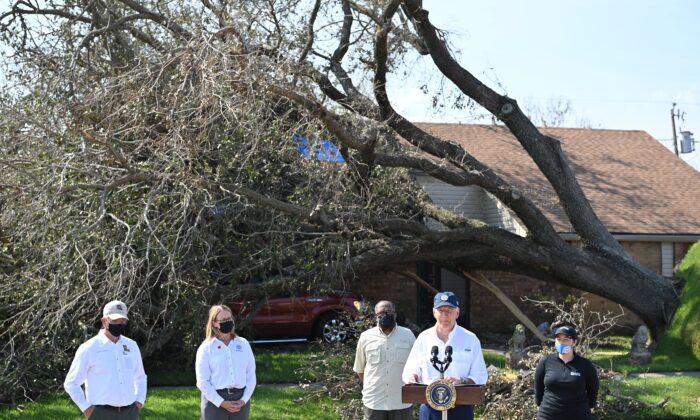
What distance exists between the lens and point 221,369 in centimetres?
684

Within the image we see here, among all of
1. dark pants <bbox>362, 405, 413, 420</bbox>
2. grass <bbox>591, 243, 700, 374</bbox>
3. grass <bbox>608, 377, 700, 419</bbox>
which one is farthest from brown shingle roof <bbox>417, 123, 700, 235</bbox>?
dark pants <bbox>362, 405, 413, 420</bbox>

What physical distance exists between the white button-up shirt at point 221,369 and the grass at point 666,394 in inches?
212

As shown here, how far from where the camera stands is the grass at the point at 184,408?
404 inches

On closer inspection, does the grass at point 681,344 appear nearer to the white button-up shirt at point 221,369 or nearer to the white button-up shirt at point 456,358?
the white button-up shirt at point 456,358

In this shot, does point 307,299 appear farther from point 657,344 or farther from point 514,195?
point 657,344

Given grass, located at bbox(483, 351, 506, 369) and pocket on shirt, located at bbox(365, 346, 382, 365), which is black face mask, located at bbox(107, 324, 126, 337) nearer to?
pocket on shirt, located at bbox(365, 346, 382, 365)

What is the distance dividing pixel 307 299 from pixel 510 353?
469 cm

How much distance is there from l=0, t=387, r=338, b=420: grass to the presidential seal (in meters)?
4.41

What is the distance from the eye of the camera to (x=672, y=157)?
2586cm

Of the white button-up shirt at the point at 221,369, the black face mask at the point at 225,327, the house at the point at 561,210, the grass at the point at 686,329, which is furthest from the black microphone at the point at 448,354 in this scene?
the house at the point at 561,210

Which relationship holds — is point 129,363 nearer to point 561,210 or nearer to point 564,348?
point 564,348

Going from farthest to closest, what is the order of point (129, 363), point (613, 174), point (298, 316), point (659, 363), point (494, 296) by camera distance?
point (613, 174) → point (494, 296) → point (298, 316) → point (659, 363) → point (129, 363)

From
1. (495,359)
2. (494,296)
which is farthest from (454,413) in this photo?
(494,296)

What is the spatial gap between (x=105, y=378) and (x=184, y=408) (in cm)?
418
